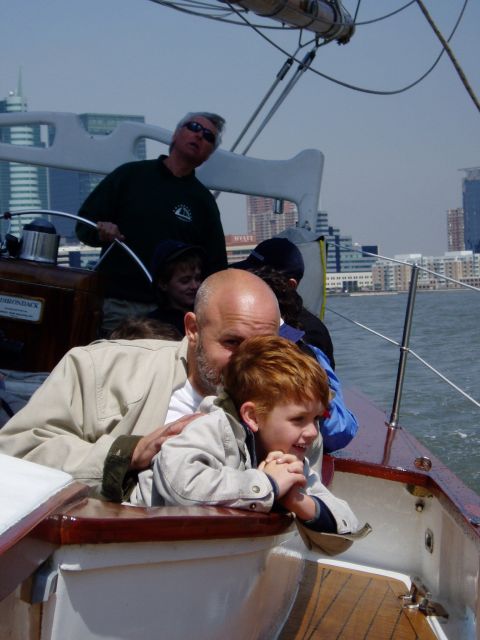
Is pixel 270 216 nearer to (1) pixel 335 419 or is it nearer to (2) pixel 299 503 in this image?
(1) pixel 335 419

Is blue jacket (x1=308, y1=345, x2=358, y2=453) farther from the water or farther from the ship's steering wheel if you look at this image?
the water

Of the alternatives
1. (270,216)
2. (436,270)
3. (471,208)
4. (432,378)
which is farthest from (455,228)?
(270,216)

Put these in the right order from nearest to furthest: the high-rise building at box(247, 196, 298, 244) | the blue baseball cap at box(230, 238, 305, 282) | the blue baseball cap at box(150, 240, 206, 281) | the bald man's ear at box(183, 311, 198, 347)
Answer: the bald man's ear at box(183, 311, 198, 347) < the blue baseball cap at box(150, 240, 206, 281) < the blue baseball cap at box(230, 238, 305, 282) < the high-rise building at box(247, 196, 298, 244)

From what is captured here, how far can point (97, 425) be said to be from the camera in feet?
8.46

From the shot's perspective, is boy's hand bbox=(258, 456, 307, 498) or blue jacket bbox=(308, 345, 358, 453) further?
blue jacket bbox=(308, 345, 358, 453)

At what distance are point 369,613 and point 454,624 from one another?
300mm

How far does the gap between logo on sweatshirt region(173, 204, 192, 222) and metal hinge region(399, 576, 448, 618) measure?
6.32 feet

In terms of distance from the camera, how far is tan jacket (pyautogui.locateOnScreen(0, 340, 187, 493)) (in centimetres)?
246

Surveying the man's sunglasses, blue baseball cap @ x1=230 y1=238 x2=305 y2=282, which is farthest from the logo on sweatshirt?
blue baseball cap @ x1=230 y1=238 x2=305 y2=282

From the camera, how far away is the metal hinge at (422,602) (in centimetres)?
364

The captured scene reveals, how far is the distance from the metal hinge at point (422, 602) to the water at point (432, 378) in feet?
5.11

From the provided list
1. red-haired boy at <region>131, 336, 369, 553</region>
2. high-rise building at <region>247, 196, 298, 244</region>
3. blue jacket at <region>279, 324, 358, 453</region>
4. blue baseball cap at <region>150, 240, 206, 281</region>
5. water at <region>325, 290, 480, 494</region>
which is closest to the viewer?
red-haired boy at <region>131, 336, 369, 553</region>

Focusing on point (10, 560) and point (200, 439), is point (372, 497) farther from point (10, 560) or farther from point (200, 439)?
point (10, 560)

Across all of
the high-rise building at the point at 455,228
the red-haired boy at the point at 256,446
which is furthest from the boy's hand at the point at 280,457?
the high-rise building at the point at 455,228
